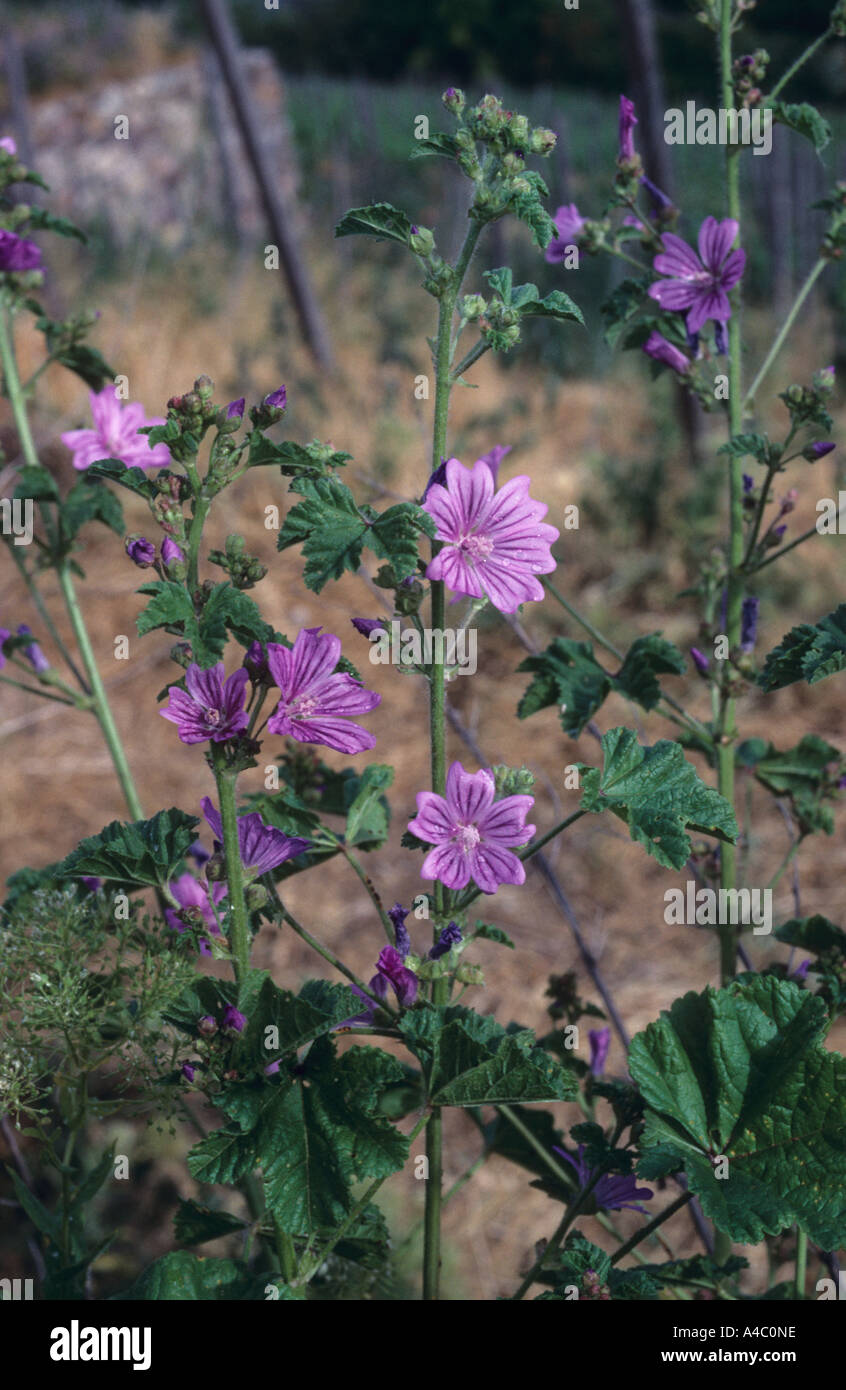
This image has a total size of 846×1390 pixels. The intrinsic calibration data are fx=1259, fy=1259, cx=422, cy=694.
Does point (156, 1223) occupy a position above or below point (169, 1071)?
below

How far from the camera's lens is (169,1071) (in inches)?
50.4

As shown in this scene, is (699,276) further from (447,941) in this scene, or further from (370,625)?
(447,941)

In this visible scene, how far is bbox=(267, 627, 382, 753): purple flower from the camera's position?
1167mm

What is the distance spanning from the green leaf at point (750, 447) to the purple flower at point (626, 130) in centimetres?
46

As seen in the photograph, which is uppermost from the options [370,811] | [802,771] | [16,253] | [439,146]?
[16,253]

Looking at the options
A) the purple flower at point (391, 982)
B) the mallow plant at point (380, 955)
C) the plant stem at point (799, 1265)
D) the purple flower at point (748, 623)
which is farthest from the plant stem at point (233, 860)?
the purple flower at point (748, 623)

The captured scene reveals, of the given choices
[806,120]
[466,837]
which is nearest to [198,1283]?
[466,837]

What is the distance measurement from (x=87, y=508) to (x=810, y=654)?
1.06 m

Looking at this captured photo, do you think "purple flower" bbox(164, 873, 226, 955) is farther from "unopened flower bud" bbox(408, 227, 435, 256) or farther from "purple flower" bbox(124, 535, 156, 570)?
"unopened flower bud" bbox(408, 227, 435, 256)

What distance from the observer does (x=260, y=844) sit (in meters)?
1.25

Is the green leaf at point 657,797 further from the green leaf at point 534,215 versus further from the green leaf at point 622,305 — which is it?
the green leaf at point 622,305

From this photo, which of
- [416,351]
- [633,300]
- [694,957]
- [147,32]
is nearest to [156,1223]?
[694,957]

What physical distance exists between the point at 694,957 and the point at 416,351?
16.3 ft
